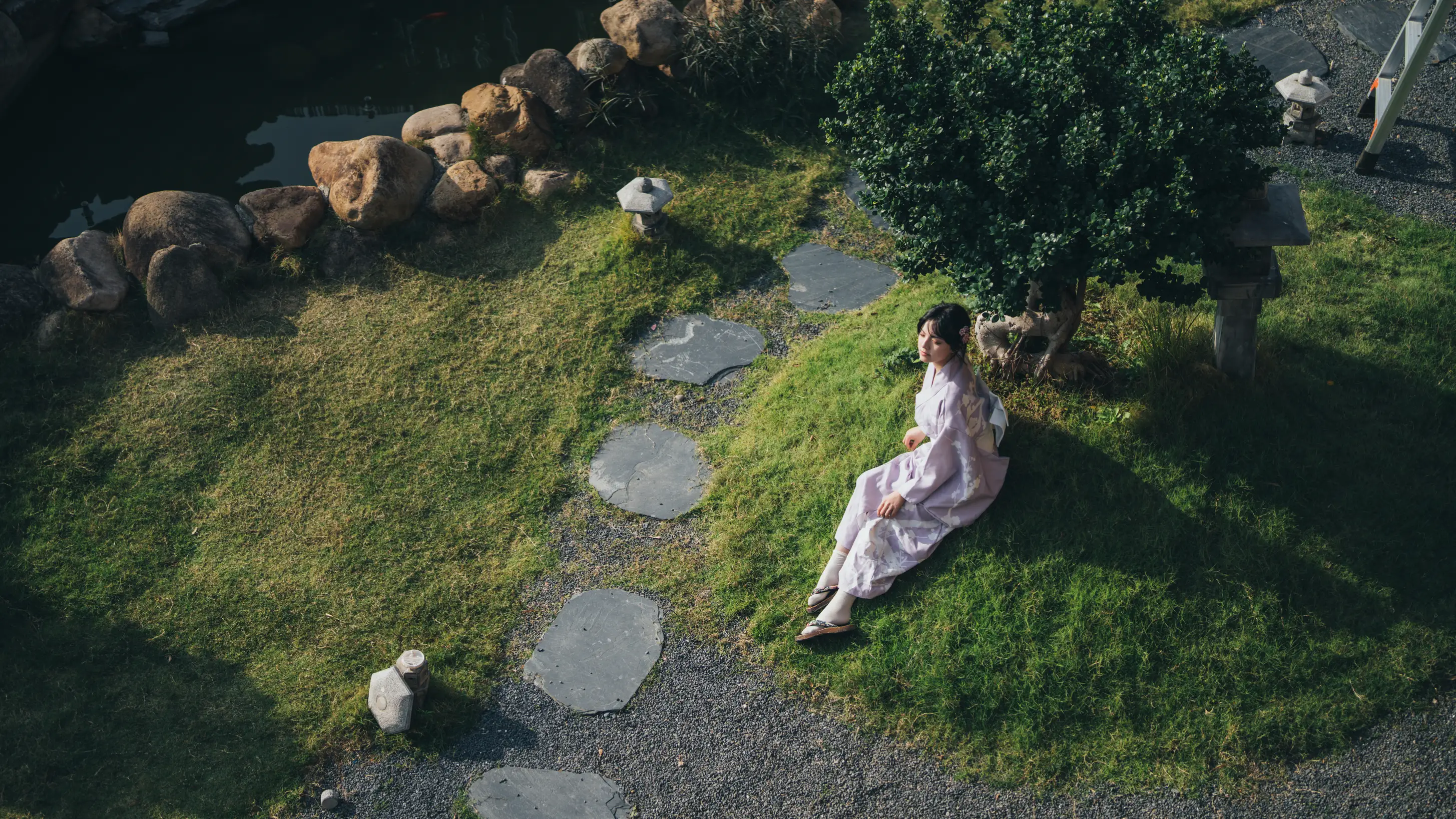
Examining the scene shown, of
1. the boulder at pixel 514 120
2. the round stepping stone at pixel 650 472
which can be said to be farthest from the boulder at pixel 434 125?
the round stepping stone at pixel 650 472

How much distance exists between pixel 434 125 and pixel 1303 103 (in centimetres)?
735

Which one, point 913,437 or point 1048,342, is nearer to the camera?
point 913,437

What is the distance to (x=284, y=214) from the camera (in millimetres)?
8992

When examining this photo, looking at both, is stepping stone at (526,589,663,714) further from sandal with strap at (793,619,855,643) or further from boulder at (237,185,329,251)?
boulder at (237,185,329,251)

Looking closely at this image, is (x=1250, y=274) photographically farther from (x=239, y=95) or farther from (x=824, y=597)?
(x=239, y=95)

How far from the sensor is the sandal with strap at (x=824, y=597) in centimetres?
621

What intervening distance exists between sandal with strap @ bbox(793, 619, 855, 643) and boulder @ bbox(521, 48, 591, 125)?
562 centimetres

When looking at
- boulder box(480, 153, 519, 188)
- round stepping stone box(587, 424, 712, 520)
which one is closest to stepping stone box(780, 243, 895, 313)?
round stepping stone box(587, 424, 712, 520)

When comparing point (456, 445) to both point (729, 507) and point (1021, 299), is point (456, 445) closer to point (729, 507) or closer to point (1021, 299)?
point (729, 507)

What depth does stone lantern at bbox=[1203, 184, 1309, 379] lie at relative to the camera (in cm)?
584

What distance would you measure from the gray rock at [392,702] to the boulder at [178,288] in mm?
Result: 4200

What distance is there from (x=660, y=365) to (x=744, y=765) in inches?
126

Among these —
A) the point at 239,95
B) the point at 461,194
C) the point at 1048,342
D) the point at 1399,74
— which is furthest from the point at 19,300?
the point at 1399,74

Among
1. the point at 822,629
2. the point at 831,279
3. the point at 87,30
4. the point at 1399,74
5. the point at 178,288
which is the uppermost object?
the point at 1399,74
